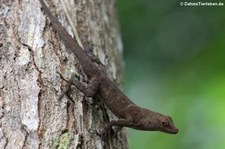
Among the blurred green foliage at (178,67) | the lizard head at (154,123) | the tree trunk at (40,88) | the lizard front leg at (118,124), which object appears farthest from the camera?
the blurred green foliage at (178,67)

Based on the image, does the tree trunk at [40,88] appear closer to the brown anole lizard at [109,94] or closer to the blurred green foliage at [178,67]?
the brown anole lizard at [109,94]

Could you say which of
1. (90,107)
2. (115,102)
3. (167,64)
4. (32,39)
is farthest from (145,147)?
(32,39)

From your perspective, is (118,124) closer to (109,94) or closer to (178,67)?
(109,94)

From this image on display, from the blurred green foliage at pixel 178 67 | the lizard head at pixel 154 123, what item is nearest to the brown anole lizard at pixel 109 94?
the lizard head at pixel 154 123

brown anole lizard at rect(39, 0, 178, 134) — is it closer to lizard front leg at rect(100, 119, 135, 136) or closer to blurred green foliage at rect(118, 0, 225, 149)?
lizard front leg at rect(100, 119, 135, 136)

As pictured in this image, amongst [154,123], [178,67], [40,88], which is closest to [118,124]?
[154,123]

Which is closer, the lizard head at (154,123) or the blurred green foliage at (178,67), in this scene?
the lizard head at (154,123)

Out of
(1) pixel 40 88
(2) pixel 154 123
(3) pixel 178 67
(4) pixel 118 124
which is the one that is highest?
→ (3) pixel 178 67

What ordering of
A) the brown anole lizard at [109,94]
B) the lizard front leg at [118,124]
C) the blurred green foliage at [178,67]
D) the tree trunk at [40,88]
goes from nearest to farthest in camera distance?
1. the tree trunk at [40,88]
2. the lizard front leg at [118,124]
3. the brown anole lizard at [109,94]
4. the blurred green foliage at [178,67]
